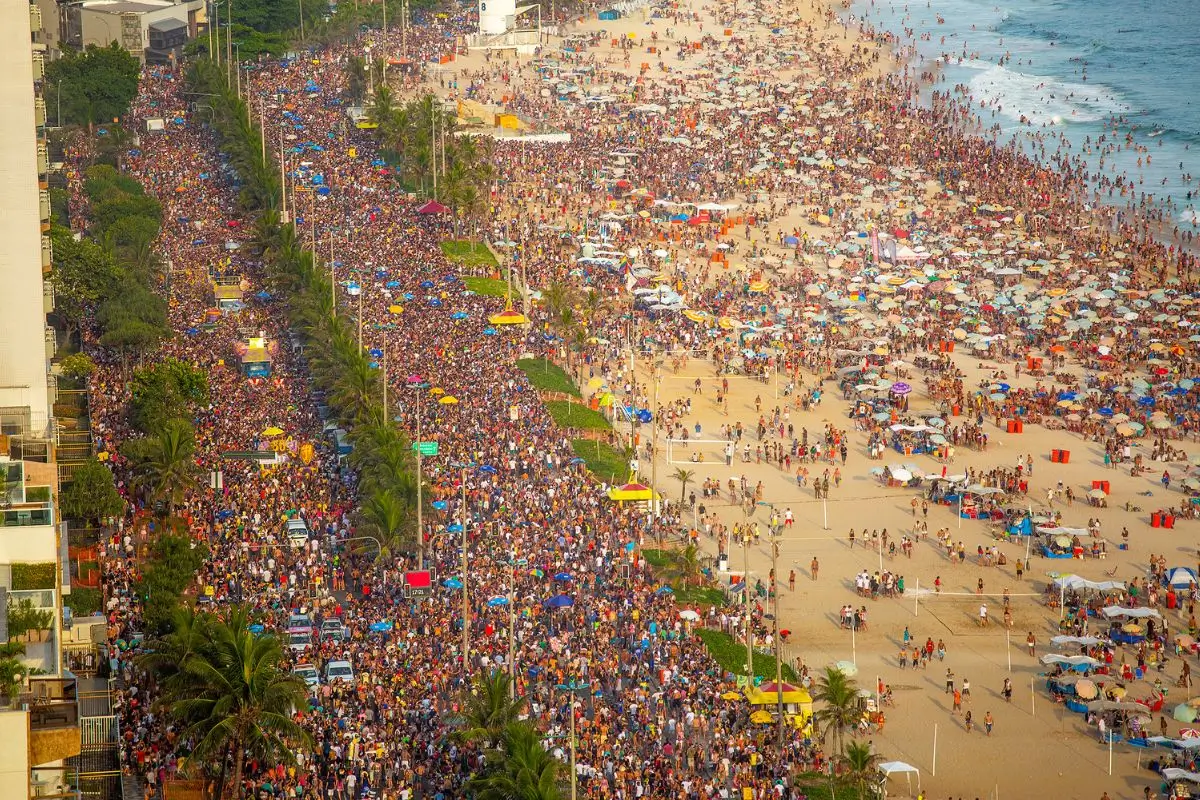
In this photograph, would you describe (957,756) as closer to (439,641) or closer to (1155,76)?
(439,641)

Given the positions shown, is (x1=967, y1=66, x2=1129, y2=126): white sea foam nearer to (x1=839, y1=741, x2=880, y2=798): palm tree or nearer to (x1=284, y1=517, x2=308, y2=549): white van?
(x1=284, y1=517, x2=308, y2=549): white van

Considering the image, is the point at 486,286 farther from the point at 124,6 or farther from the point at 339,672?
the point at 124,6

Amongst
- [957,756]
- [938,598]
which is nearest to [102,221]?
[938,598]

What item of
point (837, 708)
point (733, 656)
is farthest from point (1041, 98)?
point (837, 708)

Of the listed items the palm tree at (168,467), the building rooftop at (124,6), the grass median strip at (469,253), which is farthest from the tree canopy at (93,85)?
the palm tree at (168,467)

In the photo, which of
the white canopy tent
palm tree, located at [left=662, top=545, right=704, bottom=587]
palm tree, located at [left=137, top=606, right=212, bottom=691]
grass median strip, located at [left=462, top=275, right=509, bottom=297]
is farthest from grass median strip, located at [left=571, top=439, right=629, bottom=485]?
palm tree, located at [left=137, top=606, right=212, bottom=691]

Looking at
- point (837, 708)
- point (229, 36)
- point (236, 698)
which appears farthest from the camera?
point (229, 36)
